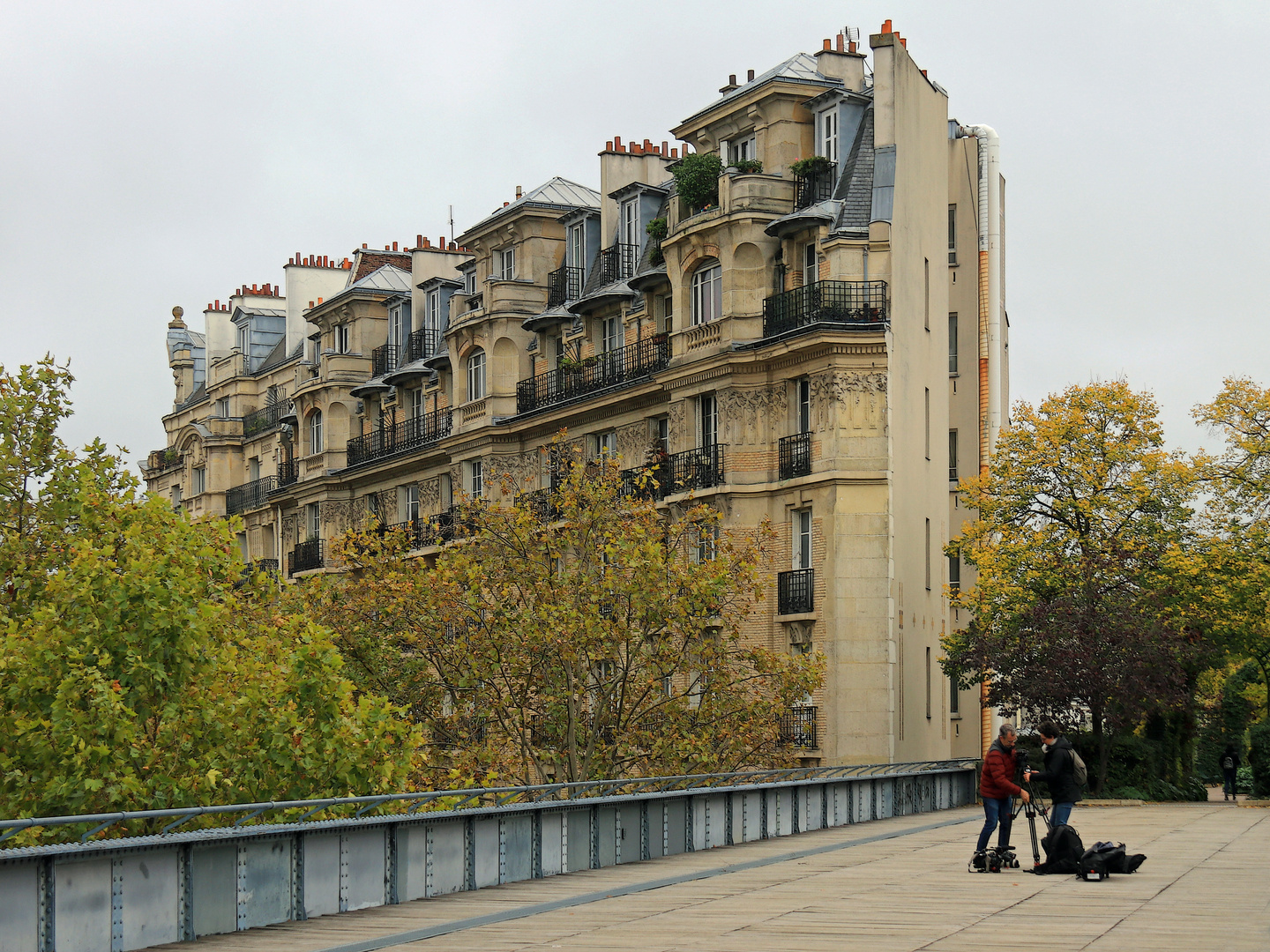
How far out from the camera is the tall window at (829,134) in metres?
46.8

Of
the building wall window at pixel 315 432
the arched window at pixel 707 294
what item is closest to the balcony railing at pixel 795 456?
the arched window at pixel 707 294

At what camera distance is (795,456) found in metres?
44.8

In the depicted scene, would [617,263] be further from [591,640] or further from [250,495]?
[250,495]

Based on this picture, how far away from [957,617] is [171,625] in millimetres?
33075

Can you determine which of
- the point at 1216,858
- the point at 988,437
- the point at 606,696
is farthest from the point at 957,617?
the point at 1216,858

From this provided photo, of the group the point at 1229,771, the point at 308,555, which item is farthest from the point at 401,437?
the point at 1229,771

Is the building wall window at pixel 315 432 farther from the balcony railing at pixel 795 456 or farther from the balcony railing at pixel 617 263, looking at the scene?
the balcony railing at pixel 795 456

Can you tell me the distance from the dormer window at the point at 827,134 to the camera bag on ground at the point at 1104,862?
2906cm

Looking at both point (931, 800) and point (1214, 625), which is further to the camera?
point (1214, 625)

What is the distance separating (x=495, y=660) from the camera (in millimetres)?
36469

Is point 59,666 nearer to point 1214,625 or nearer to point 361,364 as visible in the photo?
point 1214,625

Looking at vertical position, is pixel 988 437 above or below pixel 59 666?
above

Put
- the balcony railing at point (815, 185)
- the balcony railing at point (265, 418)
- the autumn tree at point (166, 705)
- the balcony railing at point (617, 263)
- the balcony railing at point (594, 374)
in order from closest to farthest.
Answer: the autumn tree at point (166, 705) < the balcony railing at point (815, 185) < the balcony railing at point (594, 374) < the balcony railing at point (617, 263) < the balcony railing at point (265, 418)

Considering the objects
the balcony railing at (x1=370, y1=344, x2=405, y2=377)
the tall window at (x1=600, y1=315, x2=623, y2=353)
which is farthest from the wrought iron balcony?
the balcony railing at (x1=370, y1=344, x2=405, y2=377)
